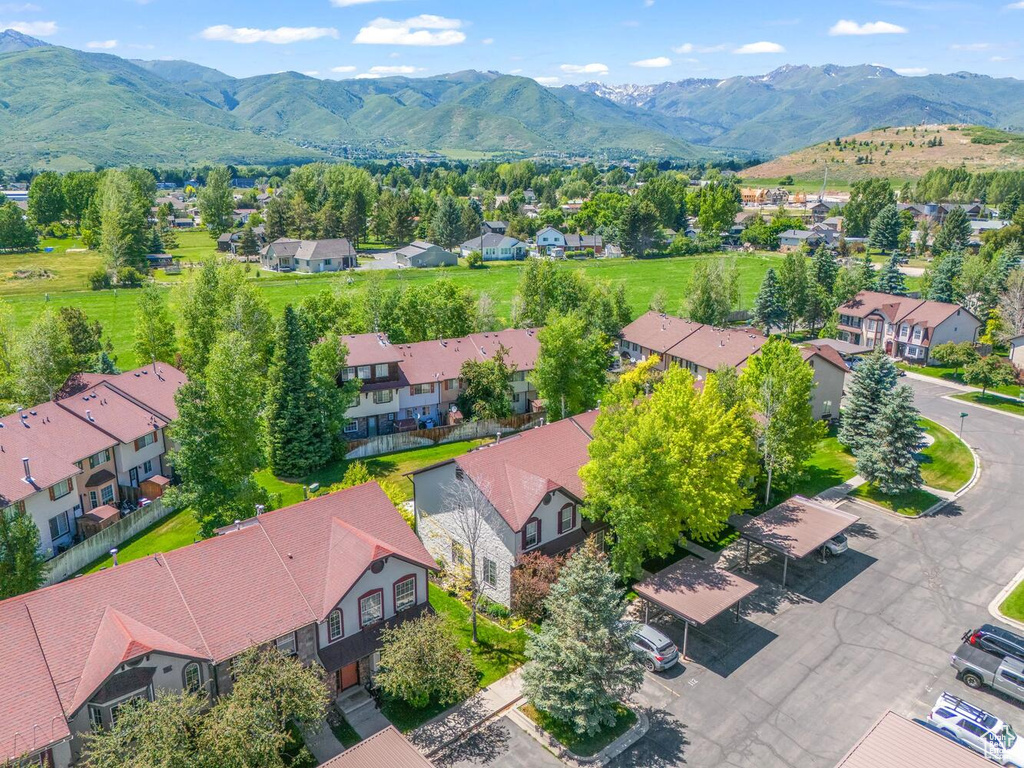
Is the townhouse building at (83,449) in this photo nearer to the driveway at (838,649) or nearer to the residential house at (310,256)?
the driveway at (838,649)

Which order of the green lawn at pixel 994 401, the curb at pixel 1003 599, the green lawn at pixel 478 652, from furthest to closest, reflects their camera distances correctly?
the green lawn at pixel 994 401
the curb at pixel 1003 599
the green lawn at pixel 478 652

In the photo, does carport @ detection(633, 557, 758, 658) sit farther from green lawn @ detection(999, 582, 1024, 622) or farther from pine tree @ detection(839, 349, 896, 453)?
pine tree @ detection(839, 349, 896, 453)

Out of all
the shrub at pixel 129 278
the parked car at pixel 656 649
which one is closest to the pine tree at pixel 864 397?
the parked car at pixel 656 649

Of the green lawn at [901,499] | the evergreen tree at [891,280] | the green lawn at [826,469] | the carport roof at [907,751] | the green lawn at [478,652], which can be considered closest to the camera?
the carport roof at [907,751]

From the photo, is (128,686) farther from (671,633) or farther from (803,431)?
(803,431)

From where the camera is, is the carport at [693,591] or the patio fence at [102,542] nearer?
the carport at [693,591]

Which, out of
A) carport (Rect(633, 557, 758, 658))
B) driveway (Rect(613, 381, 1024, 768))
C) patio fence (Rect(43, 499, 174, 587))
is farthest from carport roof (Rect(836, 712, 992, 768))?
patio fence (Rect(43, 499, 174, 587))

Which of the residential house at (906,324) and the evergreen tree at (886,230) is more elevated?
the evergreen tree at (886,230)

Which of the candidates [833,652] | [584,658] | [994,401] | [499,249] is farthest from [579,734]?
[499,249]
